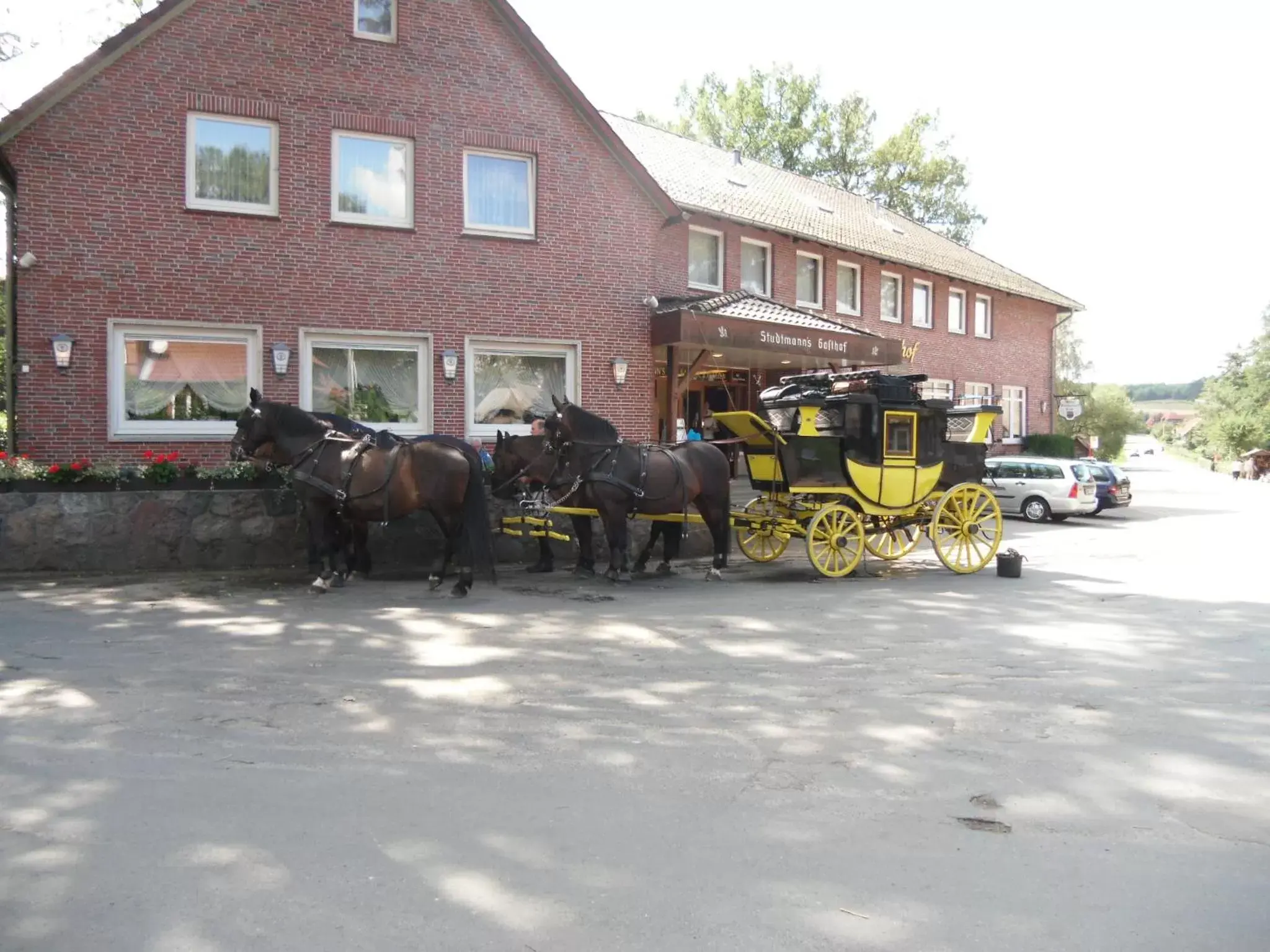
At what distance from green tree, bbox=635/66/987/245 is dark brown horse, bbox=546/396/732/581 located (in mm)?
38511

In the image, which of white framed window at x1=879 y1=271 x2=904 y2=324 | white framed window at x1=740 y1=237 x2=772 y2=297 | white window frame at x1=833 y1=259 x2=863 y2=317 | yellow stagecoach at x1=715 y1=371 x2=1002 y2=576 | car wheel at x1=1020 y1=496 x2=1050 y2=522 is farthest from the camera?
white framed window at x1=879 y1=271 x2=904 y2=324

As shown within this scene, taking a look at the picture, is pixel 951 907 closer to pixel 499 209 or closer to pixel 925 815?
pixel 925 815

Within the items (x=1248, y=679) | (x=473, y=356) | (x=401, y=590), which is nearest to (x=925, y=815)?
(x=1248, y=679)

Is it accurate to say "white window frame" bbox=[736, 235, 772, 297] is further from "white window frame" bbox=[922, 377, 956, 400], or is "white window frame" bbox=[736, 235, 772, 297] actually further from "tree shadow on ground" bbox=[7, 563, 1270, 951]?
"tree shadow on ground" bbox=[7, 563, 1270, 951]

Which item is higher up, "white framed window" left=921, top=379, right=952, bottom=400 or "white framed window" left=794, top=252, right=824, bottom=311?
"white framed window" left=794, top=252, right=824, bottom=311

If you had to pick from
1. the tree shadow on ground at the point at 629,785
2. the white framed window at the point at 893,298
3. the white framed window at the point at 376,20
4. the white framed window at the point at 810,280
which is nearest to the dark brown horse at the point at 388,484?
the tree shadow on ground at the point at 629,785

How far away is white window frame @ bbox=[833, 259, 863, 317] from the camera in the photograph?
24.4 metres

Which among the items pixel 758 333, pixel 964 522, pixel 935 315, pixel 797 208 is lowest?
pixel 964 522

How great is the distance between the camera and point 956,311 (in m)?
29.4

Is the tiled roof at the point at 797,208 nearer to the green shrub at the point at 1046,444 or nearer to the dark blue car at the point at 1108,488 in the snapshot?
the green shrub at the point at 1046,444

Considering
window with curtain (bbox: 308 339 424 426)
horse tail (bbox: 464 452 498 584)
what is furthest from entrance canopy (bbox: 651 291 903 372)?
horse tail (bbox: 464 452 498 584)

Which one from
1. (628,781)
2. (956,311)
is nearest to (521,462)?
(628,781)

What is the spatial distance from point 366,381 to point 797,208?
565 inches

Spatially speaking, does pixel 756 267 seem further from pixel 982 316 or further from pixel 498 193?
pixel 982 316
